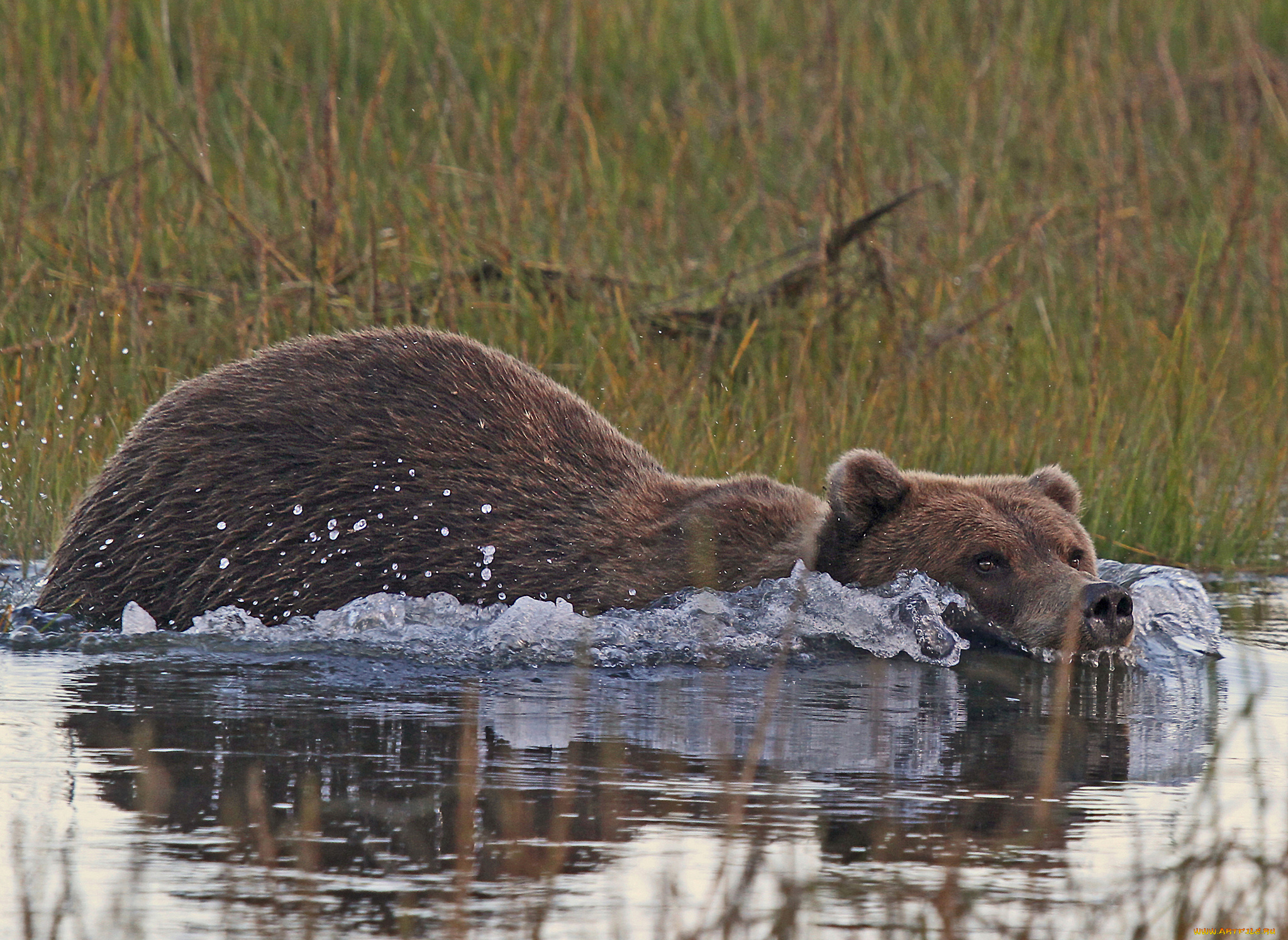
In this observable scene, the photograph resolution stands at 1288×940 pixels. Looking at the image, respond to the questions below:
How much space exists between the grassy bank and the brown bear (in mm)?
1102

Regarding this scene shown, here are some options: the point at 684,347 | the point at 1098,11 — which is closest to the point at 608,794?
the point at 684,347

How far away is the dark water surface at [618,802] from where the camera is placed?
128 inches

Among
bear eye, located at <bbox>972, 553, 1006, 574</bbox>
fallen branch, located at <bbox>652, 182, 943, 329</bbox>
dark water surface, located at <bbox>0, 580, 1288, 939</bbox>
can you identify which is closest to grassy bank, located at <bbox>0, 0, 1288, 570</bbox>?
fallen branch, located at <bbox>652, 182, 943, 329</bbox>

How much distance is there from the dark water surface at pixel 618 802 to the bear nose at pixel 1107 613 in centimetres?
16

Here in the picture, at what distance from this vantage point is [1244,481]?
9477mm

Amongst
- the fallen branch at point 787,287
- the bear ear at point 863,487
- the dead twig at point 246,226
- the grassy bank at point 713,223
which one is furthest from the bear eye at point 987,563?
the dead twig at point 246,226

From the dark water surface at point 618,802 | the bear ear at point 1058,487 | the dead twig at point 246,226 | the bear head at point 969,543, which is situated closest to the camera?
the dark water surface at point 618,802

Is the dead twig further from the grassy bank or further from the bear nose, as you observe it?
the bear nose

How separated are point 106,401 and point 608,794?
17.6 ft

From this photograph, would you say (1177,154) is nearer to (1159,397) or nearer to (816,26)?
(816,26)

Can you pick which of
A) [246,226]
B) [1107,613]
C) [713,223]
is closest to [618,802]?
[1107,613]

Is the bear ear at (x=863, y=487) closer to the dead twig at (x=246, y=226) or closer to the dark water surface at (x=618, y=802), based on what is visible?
the dark water surface at (x=618, y=802)

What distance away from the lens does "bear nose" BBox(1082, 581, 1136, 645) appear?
19.2 feet

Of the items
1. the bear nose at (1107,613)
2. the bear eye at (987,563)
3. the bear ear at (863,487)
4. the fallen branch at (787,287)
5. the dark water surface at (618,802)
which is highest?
the fallen branch at (787,287)
